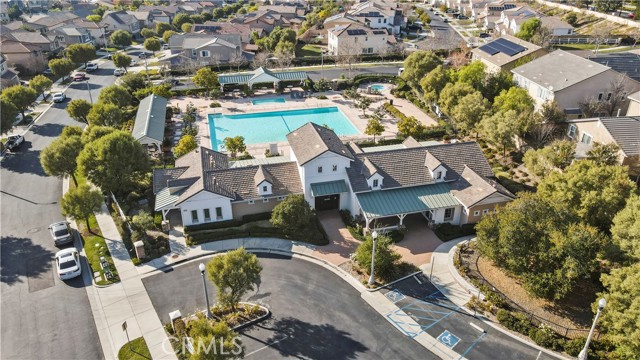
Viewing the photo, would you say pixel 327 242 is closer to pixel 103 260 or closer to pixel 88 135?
pixel 103 260

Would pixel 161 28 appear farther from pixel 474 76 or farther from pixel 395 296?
pixel 395 296

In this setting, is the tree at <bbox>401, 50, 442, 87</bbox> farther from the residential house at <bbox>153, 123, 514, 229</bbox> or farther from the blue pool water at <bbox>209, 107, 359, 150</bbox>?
the residential house at <bbox>153, 123, 514, 229</bbox>

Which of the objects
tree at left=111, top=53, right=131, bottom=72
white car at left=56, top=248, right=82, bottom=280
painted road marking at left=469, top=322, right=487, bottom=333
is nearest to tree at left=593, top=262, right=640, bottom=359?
painted road marking at left=469, top=322, right=487, bottom=333

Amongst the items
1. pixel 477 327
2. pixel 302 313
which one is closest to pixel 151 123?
pixel 302 313

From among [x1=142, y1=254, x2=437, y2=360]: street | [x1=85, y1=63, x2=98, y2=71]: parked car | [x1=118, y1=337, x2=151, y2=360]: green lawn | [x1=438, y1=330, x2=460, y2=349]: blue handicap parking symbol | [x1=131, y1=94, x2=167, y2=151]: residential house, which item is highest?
[x1=131, y1=94, x2=167, y2=151]: residential house

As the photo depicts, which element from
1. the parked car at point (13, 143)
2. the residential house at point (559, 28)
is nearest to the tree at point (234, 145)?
the parked car at point (13, 143)

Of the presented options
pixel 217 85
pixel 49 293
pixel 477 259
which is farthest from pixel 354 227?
pixel 217 85

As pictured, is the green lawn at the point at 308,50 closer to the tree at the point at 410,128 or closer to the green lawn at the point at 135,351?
the tree at the point at 410,128
